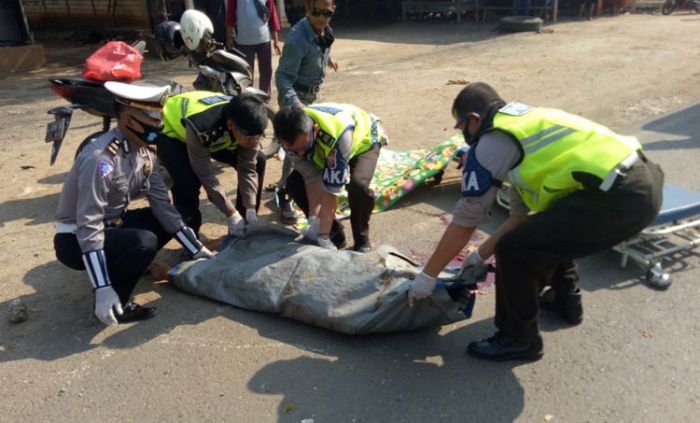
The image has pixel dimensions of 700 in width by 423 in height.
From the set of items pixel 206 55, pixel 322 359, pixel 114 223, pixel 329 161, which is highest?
pixel 206 55

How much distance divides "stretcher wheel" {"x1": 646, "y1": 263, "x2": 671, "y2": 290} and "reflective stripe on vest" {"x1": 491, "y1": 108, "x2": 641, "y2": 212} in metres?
1.21

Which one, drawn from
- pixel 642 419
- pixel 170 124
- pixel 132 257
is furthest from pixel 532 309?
pixel 170 124

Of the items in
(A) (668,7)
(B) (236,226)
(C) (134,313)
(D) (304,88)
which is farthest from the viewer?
(A) (668,7)

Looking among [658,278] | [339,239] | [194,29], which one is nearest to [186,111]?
[339,239]

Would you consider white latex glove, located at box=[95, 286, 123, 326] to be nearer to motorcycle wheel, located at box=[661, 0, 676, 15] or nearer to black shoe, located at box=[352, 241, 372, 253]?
black shoe, located at box=[352, 241, 372, 253]

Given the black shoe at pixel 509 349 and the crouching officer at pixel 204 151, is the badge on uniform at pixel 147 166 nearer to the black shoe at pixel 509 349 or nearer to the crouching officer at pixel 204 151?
Result: the crouching officer at pixel 204 151

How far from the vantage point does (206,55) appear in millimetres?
5223

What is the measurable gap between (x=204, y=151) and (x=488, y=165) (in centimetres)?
194

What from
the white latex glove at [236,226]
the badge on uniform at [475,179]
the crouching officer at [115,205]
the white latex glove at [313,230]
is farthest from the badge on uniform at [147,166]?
the badge on uniform at [475,179]

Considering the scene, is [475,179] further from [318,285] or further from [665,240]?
[665,240]

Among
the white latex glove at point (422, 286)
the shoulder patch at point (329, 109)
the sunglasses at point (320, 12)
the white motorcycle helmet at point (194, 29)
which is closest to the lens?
the white latex glove at point (422, 286)

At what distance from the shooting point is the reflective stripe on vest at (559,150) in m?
2.36

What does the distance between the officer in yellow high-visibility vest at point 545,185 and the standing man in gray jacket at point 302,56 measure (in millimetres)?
2061

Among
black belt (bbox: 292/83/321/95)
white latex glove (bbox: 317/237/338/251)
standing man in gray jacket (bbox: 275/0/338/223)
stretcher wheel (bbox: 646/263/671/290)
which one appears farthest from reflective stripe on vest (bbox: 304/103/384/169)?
stretcher wheel (bbox: 646/263/671/290)
